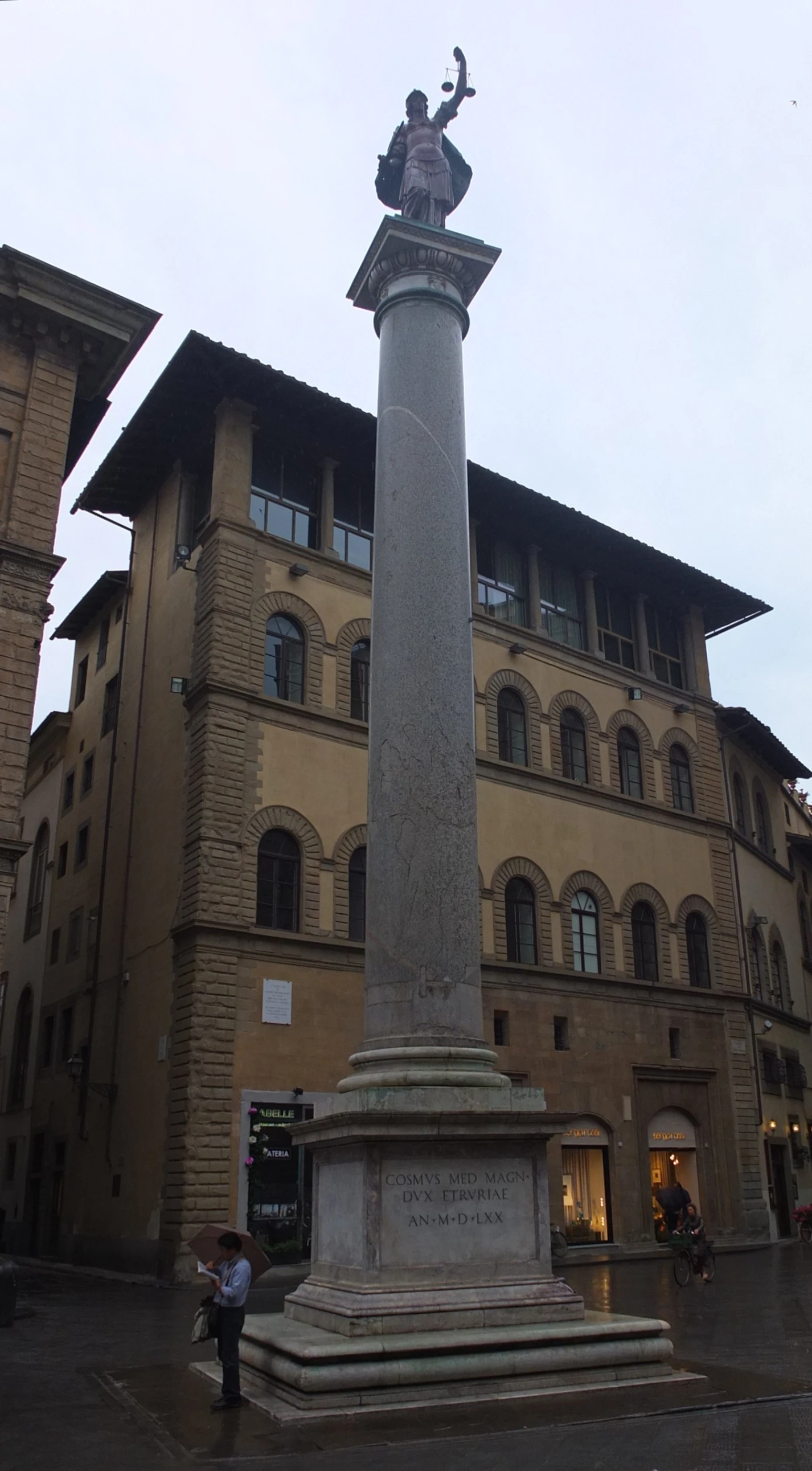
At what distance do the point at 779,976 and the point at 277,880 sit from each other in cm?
1867

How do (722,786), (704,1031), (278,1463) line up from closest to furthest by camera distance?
(278,1463)
(704,1031)
(722,786)

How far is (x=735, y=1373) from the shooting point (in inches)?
349

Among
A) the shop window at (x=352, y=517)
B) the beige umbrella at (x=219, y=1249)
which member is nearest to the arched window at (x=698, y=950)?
the shop window at (x=352, y=517)

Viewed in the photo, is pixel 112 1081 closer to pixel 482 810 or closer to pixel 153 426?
pixel 482 810

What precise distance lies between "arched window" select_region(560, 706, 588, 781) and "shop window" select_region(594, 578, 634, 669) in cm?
231

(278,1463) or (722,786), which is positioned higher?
(722,786)

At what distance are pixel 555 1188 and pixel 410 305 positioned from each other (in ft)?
61.0

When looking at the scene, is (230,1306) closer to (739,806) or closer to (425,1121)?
(425,1121)

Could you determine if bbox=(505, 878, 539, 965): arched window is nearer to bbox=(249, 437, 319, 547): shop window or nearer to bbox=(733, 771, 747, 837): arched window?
bbox=(249, 437, 319, 547): shop window

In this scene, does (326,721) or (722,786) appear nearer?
(326,721)

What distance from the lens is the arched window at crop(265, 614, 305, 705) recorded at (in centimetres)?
2327

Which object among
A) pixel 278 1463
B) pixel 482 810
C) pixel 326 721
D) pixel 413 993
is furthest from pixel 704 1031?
pixel 278 1463

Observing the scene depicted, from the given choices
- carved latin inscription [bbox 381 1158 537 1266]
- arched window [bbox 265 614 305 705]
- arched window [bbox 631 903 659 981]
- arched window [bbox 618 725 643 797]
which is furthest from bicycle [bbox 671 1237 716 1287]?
arched window [bbox 618 725 643 797]

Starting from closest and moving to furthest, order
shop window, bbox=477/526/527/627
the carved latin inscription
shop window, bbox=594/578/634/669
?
the carved latin inscription, shop window, bbox=477/526/527/627, shop window, bbox=594/578/634/669
